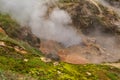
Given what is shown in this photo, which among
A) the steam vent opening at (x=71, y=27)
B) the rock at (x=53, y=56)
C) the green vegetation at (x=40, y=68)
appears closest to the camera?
the green vegetation at (x=40, y=68)

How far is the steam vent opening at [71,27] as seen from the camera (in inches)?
2489

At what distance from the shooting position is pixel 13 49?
134ft

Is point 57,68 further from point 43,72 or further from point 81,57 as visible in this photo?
point 81,57

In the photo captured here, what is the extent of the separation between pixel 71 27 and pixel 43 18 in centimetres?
601

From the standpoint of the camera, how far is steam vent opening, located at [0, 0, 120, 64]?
6322cm

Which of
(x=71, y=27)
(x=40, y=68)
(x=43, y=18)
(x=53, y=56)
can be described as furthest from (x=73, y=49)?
(x=40, y=68)

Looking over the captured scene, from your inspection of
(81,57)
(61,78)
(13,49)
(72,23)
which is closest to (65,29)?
(72,23)

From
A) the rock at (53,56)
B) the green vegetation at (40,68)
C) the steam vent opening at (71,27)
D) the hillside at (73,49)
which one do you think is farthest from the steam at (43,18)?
the green vegetation at (40,68)

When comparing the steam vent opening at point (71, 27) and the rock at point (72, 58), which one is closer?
the rock at point (72, 58)

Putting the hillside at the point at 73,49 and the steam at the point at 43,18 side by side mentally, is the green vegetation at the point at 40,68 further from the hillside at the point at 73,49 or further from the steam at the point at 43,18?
the steam at the point at 43,18

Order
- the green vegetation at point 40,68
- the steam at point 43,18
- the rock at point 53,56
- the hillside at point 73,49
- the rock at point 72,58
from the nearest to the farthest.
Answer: the green vegetation at point 40,68, the hillside at point 73,49, the rock at point 53,56, the rock at point 72,58, the steam at point 43,18

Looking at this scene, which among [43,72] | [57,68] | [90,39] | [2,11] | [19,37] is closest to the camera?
[43,72]

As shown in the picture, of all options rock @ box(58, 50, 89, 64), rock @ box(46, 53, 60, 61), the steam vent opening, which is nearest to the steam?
the steam vent opening

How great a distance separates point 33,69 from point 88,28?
130 ft
